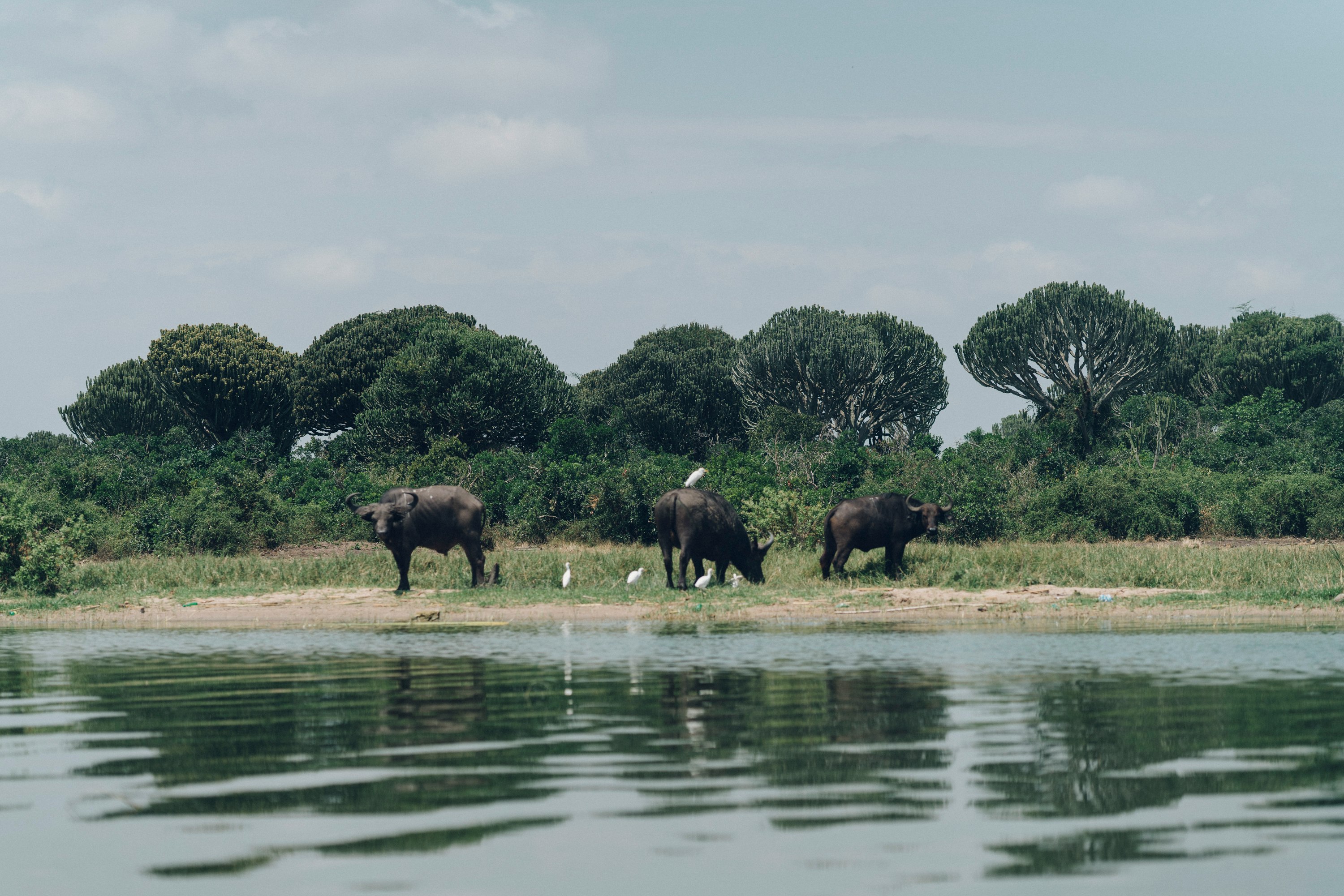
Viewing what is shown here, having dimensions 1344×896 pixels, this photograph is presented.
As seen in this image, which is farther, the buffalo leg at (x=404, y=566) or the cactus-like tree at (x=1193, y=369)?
the cactus-like tree at (x=1193, y=369)

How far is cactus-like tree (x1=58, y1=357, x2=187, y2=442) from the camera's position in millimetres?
74438

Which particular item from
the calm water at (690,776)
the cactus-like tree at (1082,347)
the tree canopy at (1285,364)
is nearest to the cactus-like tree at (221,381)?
the cactus-like tree at (1082,347)

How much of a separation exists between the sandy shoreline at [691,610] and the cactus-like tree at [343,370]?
46.4m

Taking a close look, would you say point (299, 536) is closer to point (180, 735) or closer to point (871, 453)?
point (871, 453)

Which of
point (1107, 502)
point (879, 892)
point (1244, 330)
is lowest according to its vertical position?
point (879, 892)

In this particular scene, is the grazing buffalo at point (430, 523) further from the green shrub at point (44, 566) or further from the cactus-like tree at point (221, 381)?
the cactus-like tree at point (221, 381)

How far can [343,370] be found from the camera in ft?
235

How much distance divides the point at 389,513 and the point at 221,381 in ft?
153

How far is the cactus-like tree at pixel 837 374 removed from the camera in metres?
68.7

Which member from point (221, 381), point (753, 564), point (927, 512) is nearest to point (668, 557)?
point (753, 564)

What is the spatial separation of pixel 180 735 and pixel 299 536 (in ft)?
88.9

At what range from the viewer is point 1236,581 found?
23.9 m

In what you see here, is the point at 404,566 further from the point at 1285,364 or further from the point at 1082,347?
the point at 1285,364

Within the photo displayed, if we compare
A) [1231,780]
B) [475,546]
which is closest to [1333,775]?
[1231,780]
